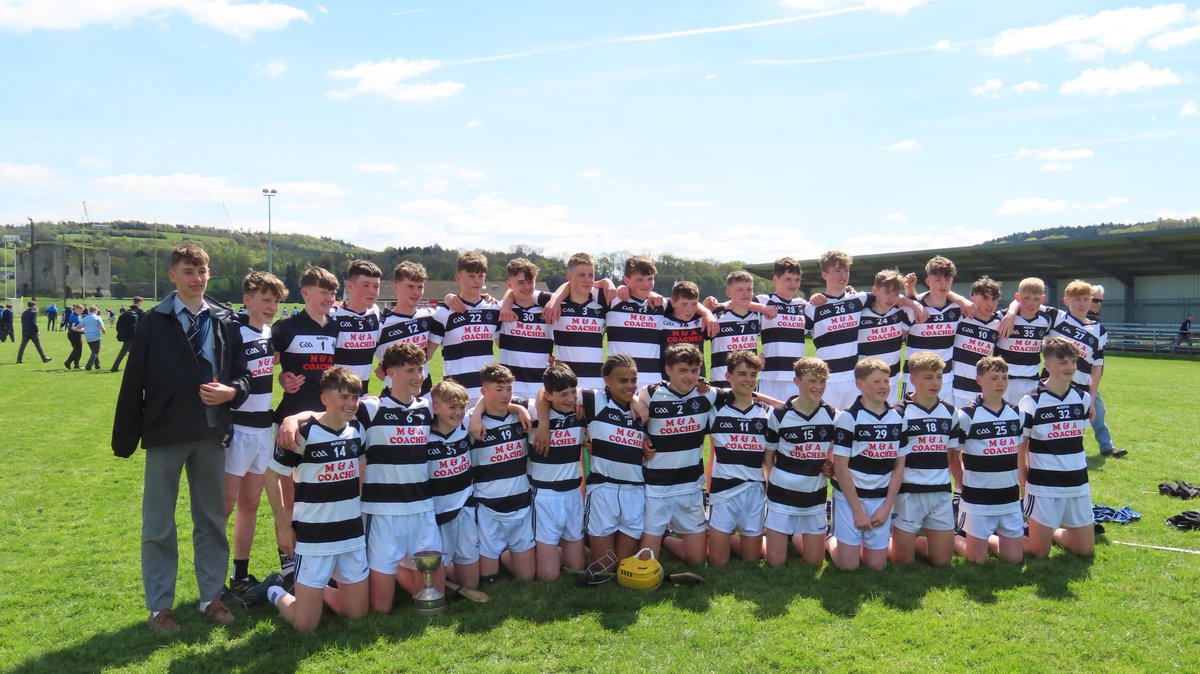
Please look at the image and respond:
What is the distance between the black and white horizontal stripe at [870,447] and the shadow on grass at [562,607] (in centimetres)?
59

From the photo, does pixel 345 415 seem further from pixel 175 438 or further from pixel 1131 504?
pixel 1131 504

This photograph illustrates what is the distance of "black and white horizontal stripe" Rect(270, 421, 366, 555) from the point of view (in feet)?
13.9

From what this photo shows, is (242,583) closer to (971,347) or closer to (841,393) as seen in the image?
(841,393)

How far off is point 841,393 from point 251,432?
468 cm

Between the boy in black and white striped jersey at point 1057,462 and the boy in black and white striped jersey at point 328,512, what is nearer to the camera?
the boy in black and white striped jersey at point 328,512

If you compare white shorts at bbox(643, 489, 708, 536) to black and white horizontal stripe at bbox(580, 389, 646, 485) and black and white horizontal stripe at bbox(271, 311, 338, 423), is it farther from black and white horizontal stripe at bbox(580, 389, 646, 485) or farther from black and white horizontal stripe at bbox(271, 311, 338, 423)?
black and white horizontal stripe at bbox(271, 311, 338, 423)

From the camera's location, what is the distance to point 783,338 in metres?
6.48

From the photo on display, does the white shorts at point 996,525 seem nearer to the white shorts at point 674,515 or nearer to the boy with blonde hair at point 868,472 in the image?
the boy with blonde hair at point 868,472

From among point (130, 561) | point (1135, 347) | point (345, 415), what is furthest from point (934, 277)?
point (1135, 347)

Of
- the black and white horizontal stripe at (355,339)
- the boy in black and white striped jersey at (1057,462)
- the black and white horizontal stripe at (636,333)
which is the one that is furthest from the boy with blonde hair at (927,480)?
the black and white horizontal stripe at (355,339)

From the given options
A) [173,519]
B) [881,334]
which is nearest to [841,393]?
[881,334]

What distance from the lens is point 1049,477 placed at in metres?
5.45

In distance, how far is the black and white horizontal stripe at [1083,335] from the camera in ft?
22.8

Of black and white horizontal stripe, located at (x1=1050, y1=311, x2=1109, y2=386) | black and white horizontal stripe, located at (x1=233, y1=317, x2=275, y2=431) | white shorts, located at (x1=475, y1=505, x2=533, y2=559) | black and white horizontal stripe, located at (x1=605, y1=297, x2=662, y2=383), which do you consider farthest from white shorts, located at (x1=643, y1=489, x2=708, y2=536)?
black and white horizontal stripe, located at (x1=1050, y1=311, x2=1109, y2=386)
